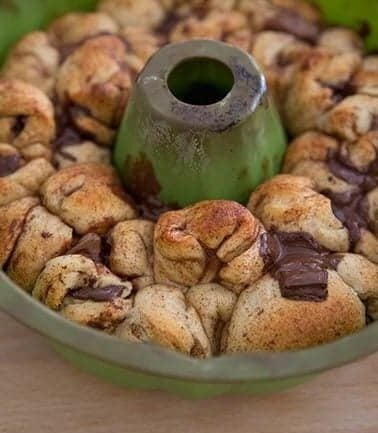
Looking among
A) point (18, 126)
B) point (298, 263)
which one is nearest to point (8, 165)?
point (18, 126)

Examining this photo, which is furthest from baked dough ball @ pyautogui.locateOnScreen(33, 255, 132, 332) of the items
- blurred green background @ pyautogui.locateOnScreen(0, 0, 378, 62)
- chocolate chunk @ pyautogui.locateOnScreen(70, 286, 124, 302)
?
blurred green background @ pyautogui.locateOnScreen(0, 0, 378, 62)

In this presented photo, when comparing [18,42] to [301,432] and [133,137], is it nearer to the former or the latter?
[133,137]

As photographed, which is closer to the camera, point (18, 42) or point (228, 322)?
point (228, 322)

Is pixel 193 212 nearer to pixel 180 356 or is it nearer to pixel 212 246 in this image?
pixel 212 246

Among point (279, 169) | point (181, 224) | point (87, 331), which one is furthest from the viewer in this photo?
point (279, 169)

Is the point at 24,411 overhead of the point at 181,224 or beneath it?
beneath

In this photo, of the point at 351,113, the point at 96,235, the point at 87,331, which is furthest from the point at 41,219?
the point at 351,113

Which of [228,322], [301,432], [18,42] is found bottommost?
[301,432]

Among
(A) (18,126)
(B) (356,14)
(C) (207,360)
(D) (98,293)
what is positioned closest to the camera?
(C) (207,360)

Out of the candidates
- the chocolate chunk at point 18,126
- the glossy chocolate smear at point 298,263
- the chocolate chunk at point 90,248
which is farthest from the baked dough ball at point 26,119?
the glossy chocolate smear at point 298,263
